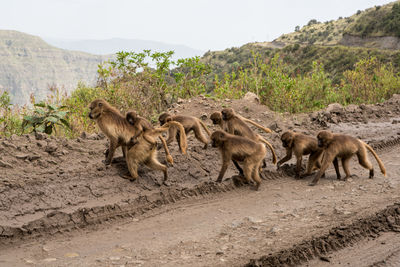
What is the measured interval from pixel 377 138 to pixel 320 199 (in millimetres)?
4447

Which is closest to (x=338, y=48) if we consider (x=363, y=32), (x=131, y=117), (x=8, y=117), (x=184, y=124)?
(x=363, y=32)

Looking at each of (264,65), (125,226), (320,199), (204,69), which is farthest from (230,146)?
(264,65)

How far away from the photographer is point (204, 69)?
12945 millimetres

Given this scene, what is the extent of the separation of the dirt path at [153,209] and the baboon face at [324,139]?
0.76 metres

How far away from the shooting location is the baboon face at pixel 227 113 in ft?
26.2

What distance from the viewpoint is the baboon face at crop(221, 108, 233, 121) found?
26.2 feet

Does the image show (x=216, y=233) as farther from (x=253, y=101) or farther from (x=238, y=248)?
(x=253, y=101)

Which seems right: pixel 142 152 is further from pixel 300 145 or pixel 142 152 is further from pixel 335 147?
pixel 335 147

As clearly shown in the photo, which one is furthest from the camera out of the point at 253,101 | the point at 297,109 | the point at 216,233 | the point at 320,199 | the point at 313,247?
the point at 297,109

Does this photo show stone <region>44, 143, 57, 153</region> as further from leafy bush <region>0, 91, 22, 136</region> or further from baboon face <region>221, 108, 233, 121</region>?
baboon face <region>221, 108, 233, 121</region>

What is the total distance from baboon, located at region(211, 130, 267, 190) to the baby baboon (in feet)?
4.95

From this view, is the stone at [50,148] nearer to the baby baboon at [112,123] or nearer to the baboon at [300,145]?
the baby baboon at [112,123]

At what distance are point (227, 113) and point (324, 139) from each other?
2.06 m

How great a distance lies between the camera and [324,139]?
691cm
